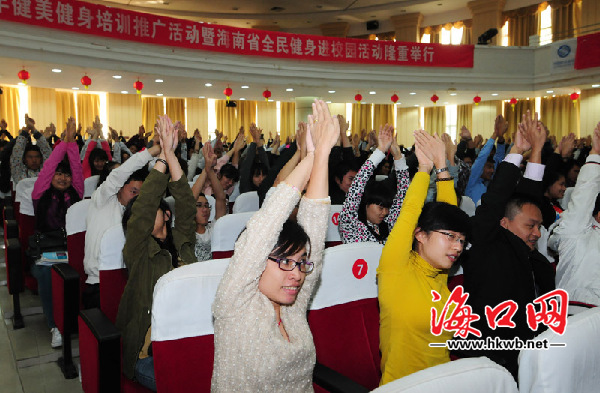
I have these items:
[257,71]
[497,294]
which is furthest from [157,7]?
[497,294]

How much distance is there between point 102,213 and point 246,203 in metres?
1.10

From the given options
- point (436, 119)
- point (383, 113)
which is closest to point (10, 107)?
point (383, 113)

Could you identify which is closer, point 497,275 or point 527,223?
point 497,275

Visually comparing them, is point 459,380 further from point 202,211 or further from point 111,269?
point 202,211

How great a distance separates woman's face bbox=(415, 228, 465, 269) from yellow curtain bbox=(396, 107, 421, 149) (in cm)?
1609

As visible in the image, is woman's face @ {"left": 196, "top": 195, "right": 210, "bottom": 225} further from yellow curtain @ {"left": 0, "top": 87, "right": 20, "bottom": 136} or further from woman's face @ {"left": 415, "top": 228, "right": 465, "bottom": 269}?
yellow curtain @ {"left": 0, "top": 87, "right": 20, "bottom": 136}

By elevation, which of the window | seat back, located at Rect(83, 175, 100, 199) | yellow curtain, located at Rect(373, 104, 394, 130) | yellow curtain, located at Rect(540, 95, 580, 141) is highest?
the window

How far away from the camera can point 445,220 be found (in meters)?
1.63

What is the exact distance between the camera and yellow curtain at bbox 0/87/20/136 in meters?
12.8

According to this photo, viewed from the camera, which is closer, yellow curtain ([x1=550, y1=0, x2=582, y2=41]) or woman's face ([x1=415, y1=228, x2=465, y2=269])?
woman's face ([x1=415, y1=228, x2=465, y2=269])

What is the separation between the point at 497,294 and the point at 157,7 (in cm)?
1445

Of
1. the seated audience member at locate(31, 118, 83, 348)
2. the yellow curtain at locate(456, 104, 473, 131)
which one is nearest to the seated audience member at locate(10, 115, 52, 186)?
the seated audience member at locate(31, 118, 83, 348)

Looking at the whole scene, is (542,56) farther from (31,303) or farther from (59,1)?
(31,303)

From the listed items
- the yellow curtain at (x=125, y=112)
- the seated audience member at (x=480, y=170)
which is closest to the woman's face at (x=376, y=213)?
the seated audience member at (x=480, y=170)
